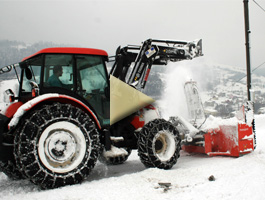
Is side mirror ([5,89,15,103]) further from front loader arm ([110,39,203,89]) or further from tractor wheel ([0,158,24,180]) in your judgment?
front loader arm ([110,39,203,89])

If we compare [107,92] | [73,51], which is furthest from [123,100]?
[73,51]

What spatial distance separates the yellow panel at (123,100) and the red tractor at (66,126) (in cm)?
12

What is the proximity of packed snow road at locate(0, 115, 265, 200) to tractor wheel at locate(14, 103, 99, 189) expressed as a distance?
0.23 meters

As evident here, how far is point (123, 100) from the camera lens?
5.46 meters

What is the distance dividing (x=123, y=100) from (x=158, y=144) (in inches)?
46.3

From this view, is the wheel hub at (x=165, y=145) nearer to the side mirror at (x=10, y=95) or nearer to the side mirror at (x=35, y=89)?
the side mirror at (x=35, y=89)

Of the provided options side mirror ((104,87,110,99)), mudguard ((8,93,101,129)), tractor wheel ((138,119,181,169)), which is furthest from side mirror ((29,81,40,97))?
tractor wheel ((138,119,181,169))

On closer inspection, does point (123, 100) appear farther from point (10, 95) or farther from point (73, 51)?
point (10, 95)

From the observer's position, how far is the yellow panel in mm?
5255

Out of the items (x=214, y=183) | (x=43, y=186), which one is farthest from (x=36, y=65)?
(x=214, y=183)

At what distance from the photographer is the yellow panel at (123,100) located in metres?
5.26

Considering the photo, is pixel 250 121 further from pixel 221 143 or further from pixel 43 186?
pixel 43 186

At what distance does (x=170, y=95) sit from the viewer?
843 cm

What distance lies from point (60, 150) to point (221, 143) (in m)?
4.18
